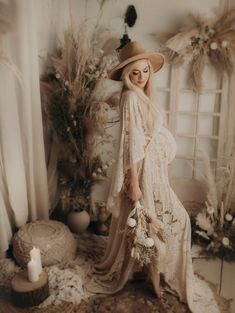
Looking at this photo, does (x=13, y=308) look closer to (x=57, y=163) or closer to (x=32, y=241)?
(x=32, y=241)

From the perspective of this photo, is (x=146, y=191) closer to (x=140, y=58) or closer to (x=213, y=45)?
(x=140, y=58)

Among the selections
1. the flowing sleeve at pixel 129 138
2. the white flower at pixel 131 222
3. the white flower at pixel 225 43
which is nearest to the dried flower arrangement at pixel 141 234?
the white flower at pixel 131 222

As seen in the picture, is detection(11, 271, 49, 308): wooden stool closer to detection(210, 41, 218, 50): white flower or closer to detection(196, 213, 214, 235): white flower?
detection(196, 213, 214, 235): white flower

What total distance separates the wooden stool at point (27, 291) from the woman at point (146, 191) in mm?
325

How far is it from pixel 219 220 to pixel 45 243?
1.23 m

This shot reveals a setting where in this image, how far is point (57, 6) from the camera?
7.84 ft

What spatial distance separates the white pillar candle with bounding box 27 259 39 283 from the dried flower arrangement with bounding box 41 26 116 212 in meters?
0.77

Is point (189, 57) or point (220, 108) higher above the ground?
point (189, 57)

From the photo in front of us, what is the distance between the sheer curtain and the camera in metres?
2.04

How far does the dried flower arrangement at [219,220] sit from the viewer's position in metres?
2.41

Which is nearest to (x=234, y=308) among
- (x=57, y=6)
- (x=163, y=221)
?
(x=163, y=221)

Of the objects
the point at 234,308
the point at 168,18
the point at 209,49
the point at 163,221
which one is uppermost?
the point at 168,18

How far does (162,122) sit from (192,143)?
0.95 metres

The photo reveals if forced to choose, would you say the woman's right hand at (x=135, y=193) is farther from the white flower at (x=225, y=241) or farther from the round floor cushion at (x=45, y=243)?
the white flower at (x=225, y=241)
